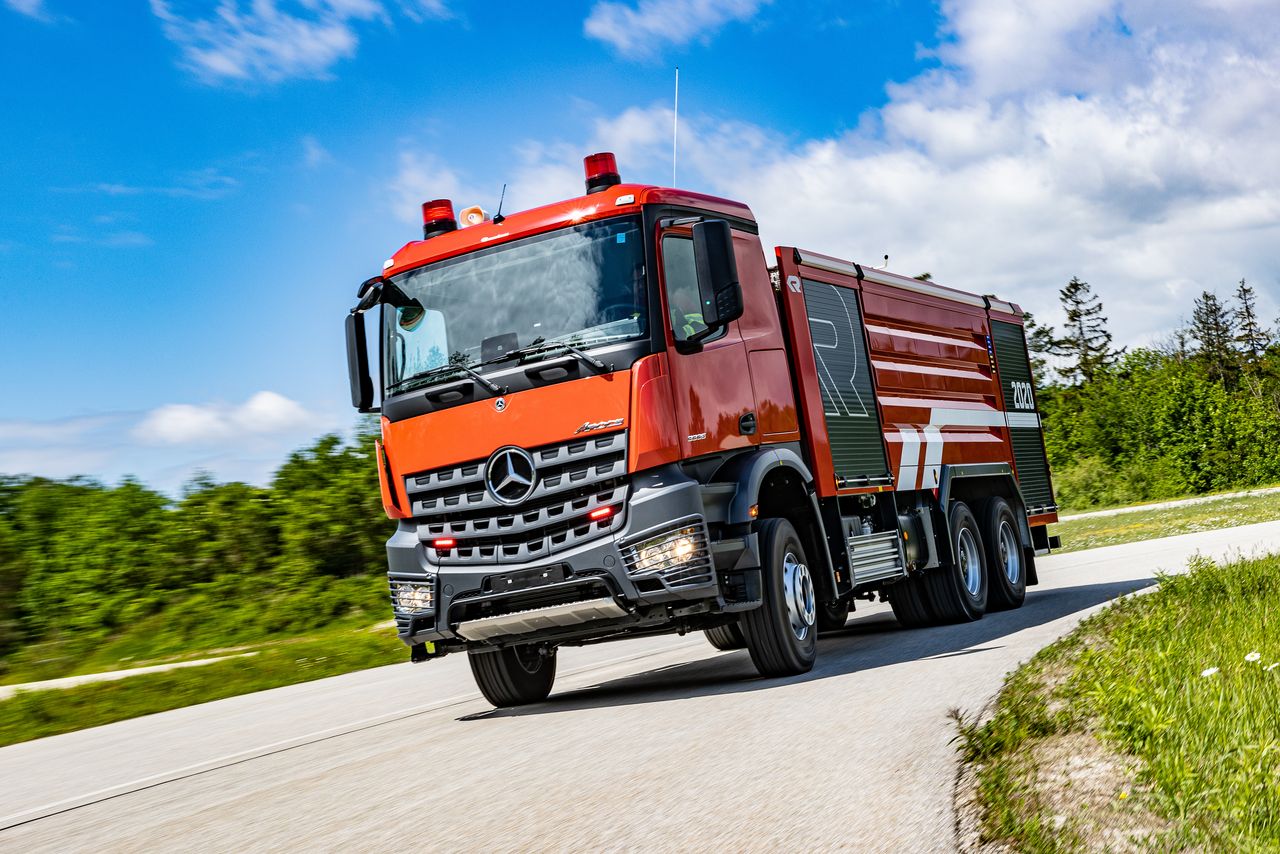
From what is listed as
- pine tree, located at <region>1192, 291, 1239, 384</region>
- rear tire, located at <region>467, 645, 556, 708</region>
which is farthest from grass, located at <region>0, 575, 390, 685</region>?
pine tree, located at <region>1192, 291, 1239, 384</region>

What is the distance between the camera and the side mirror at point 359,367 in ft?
31.0

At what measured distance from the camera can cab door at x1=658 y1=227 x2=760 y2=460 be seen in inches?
334

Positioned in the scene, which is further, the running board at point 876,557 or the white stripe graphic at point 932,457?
the white stripe graphic at point 932,457

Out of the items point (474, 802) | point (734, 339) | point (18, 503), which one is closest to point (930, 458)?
point (734, 339)

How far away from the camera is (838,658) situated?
34.8 ft

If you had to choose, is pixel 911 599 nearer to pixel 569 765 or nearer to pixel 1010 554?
pixel 1010 554

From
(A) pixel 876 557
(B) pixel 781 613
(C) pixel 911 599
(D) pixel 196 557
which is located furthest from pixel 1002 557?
(D) pixel 196 557

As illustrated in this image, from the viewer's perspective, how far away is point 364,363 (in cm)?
945

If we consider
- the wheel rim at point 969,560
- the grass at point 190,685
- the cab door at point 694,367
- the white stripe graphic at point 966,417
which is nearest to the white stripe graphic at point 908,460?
the white stripe graphic at point 966,417

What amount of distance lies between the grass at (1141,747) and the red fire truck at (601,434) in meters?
2.12

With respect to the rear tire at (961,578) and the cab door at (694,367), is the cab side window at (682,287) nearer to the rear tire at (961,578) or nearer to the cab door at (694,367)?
the cab door at (694,367)

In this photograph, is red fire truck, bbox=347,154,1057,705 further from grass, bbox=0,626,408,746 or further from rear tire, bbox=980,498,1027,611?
grass, bbox=0,626,408,746

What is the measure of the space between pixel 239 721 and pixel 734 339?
5280 mm

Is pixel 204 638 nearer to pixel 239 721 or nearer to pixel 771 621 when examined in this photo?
pixel 239 721
